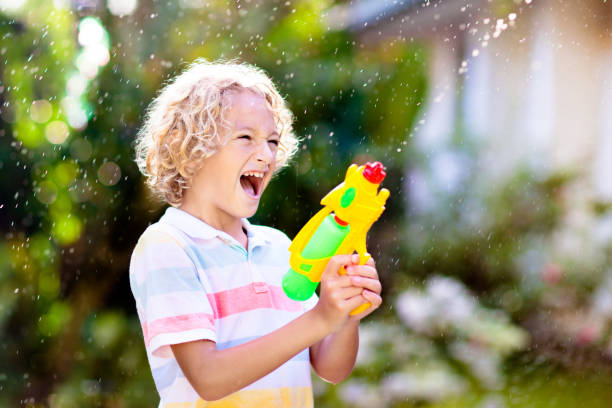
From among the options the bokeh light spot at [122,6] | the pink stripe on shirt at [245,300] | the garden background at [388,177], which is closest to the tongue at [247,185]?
the pink stripe on shirt at [245,300]

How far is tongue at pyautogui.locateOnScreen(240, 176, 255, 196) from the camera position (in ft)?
3.34

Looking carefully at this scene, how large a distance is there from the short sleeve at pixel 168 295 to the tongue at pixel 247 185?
0.12 m

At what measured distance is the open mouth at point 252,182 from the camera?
1019 millimetres

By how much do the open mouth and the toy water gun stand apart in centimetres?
18

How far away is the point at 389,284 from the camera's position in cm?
288

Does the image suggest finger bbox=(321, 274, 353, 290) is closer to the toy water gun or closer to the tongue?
the toy water gun

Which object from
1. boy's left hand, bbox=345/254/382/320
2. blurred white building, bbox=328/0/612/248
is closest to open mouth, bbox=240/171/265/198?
boy's left hand, bbox=345/254/382/320

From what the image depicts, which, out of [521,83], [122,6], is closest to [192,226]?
[122,6]

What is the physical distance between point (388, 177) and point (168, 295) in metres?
1.94

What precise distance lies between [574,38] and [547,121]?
1.20ft

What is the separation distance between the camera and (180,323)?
887mm

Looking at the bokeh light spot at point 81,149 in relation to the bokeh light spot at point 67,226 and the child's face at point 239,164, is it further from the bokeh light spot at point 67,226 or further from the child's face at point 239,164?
the child's face at point 239,164

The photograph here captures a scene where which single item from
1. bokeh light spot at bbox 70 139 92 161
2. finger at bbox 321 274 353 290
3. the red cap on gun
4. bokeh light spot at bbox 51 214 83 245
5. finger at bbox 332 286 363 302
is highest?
the red cap on gun

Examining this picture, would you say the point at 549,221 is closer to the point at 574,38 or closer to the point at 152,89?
the point at 574,38
